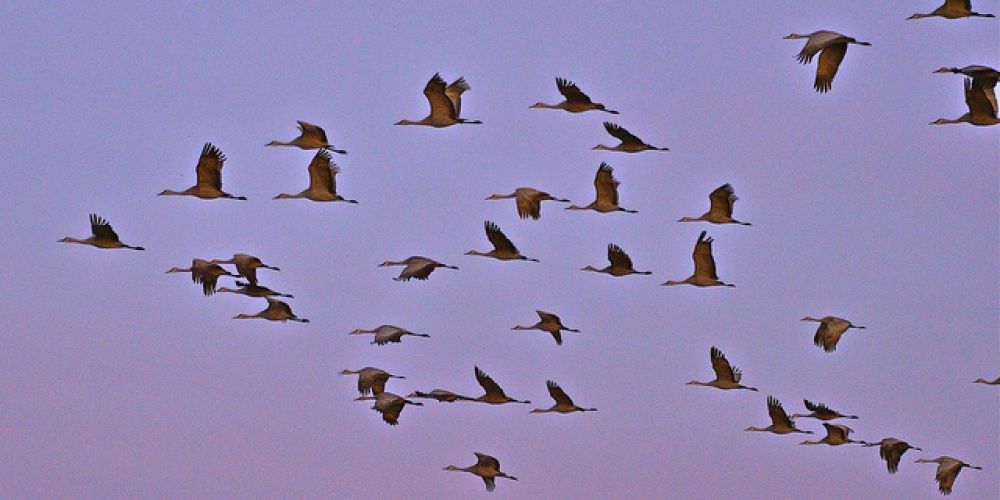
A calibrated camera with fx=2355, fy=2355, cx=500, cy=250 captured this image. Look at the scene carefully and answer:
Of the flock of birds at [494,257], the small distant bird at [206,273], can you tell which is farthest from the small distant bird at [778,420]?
the small distant bird at [206,273]

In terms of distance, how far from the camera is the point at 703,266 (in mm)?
51562

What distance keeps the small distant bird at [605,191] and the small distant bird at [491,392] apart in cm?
448

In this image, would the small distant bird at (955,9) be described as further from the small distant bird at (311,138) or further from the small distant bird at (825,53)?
the small distant bird at (311,138)

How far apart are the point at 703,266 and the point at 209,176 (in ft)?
35.9

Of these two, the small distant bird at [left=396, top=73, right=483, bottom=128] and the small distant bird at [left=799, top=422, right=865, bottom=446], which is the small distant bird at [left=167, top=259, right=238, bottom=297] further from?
the small distant bird at [left=799, top=422, right=865, bottom=446]

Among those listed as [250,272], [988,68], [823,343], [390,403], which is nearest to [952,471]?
[823,343]

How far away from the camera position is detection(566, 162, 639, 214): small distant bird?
5053cm

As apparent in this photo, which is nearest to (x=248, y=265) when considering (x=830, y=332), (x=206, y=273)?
(x=206, y=273)

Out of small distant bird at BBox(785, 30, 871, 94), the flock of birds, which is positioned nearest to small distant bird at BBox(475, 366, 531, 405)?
the flock of birds

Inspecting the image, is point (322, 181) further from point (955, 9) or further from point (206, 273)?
point (955, 9)

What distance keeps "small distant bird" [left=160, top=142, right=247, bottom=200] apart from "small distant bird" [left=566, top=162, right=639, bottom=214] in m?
7.89

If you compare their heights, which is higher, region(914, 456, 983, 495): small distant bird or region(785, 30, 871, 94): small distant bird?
region(785, 30, 871, 94): small distant bird

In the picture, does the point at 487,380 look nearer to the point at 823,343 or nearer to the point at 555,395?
the point at 555,395

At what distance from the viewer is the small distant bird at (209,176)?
1919 inches
